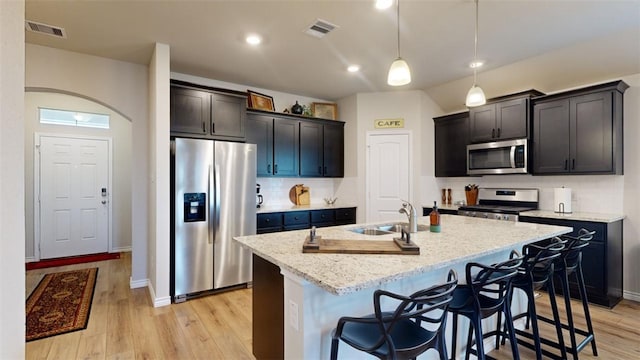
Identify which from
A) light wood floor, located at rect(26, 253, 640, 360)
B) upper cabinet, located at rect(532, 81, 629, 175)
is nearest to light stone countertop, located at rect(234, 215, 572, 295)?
light wood floor, located at rect(26, 253, 640, 360)

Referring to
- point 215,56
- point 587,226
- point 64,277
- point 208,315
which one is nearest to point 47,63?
point 215,56

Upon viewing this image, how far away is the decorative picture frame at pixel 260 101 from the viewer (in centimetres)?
449

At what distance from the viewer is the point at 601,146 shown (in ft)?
11.0

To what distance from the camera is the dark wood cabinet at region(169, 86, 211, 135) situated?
3.56 metres

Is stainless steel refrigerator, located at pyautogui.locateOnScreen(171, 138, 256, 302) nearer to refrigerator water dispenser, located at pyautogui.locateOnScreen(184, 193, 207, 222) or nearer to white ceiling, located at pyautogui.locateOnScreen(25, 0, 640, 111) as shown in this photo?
refrigerator water dispenser, located at pyautogui.locateOnScreen(184, 193, 207, 222)

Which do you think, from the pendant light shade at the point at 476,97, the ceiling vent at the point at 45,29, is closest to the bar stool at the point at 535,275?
the pendant light shade at the point at 476,97

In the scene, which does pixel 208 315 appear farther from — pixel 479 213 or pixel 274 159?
pixel 479 213

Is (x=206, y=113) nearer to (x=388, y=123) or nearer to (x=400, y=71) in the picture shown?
(x=400, y=71)

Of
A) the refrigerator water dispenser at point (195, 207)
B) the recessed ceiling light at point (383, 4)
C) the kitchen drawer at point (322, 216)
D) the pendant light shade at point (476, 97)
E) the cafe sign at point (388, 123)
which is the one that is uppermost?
the recessed ceiling light at point (383, 4)

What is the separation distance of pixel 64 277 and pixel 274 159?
3.18m

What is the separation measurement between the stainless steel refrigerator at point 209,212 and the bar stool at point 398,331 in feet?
8.03

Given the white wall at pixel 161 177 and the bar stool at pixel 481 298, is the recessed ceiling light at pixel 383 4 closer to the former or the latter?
the bar stool at pixel 481 298

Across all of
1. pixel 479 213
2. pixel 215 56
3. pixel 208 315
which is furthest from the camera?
pixel 479 213

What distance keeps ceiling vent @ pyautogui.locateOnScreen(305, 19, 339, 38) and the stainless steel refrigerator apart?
1.51 meters
